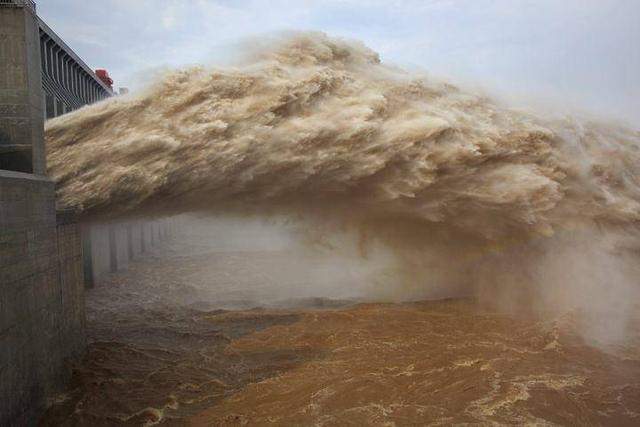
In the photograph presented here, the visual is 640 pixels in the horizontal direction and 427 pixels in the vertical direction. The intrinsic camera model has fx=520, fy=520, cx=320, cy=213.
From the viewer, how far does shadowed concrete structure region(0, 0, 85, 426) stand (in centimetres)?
1023

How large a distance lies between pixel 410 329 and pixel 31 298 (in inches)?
468

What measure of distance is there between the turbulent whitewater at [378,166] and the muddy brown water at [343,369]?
239 cm

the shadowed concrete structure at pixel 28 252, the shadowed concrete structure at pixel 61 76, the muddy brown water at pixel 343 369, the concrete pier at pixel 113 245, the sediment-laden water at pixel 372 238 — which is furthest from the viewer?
the concrete pier at pixel 113 245

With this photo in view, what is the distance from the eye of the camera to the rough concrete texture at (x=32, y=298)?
33.1 feet

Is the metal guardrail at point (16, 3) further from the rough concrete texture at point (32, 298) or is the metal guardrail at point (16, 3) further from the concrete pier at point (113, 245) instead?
the concrete pier at point (113, 245)

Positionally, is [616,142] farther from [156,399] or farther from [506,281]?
[156,399]

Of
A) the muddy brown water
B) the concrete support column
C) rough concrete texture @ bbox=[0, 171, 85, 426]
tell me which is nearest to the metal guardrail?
rough concrete texture @ bbox=[0, 171, 85, 426]

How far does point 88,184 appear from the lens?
552 inches

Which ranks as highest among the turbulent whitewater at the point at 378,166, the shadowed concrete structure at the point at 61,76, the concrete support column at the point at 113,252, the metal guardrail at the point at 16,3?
the shadowed concrete structure at the point at 61,76

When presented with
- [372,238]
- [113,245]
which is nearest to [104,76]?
[113,245]

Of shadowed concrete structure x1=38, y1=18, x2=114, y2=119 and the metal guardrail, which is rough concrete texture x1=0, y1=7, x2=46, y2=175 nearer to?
the metal guardrail

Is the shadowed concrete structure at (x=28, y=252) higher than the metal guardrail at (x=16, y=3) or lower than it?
lower

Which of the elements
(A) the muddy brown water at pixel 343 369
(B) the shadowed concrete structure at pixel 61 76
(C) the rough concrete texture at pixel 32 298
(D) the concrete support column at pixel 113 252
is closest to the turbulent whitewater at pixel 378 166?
(C) the rough concrete texture at pixel 32 298

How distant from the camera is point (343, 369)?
47.6 feet
